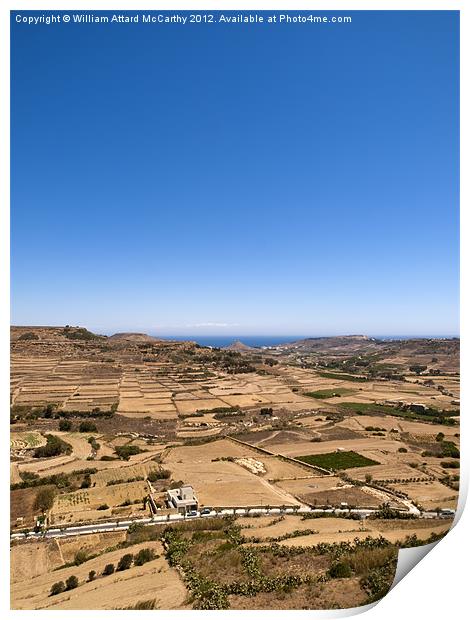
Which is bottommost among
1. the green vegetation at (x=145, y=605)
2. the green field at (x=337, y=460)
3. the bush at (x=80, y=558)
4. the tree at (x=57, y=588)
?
the green field at (x=337, y=460)

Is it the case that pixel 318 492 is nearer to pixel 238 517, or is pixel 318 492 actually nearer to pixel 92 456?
pixel 238 517

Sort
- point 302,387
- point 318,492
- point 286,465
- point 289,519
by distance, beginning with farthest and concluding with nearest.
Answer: point 302,387 → point 286,465 → point 318,492 → point 289,519

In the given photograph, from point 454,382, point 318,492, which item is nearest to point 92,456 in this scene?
point 318,492

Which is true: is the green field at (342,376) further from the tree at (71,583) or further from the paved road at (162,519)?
the tree at (71,583)

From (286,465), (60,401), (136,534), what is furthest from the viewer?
(60,401)

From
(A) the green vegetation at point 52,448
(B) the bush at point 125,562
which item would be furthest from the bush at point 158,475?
(B) the bush at point 125,562

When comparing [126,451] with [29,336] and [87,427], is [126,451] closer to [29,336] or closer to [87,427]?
[87,427]
